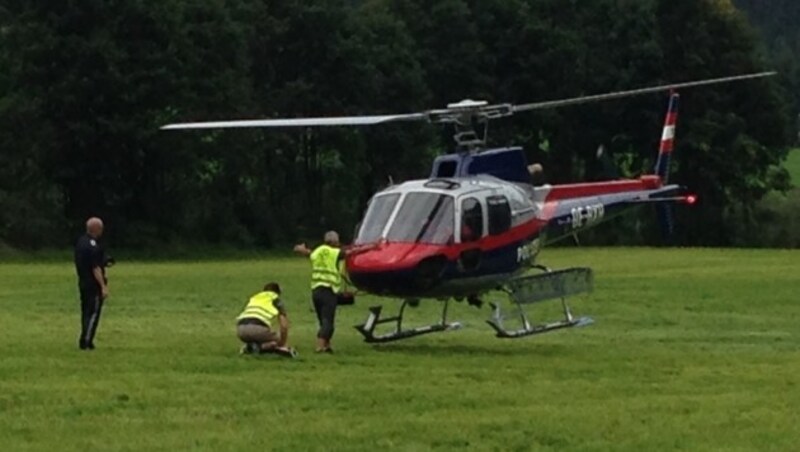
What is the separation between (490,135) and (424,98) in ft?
11.3

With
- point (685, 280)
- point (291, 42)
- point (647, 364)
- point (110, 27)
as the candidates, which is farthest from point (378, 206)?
point (291, 42)

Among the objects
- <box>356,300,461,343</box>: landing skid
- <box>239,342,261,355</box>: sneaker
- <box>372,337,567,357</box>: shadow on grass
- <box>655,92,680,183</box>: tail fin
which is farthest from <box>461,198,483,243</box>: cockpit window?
<box>655,92,680,183</box>: tail fin

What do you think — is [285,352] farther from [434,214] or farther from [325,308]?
[434,214]

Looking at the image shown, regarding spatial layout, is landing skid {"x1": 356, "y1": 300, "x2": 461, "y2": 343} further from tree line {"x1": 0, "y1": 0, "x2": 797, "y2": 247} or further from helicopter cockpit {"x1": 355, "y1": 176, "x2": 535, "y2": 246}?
tree line {"x1": 0, "y1": 0, "x2": 797, "y2": 247}

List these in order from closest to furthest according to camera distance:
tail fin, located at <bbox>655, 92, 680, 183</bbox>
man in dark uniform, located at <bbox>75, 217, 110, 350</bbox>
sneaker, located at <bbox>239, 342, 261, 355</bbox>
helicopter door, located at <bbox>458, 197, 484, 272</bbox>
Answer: sneaker, located at <bbox>239, 342, 261, 355</bbox>
man in dark uniform, located at <bbox>75, 217, 110, 350</bbox>
helicopter door, located at <bbox>458, 197, 484, 272</bbox>
tail fin, located at <bbox>655, 92, 680, 183</bbox>

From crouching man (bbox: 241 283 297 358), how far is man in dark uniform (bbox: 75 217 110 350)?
1896 mm

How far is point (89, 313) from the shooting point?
22406 millimetres

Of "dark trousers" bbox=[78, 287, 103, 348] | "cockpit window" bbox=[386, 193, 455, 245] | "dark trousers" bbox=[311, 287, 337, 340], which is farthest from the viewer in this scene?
"cockpit window" bbox=[386, 193, 455, 245]

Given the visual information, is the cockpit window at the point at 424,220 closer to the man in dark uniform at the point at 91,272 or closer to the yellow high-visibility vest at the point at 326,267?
the yellow high-visibility vest at the point at 326,267

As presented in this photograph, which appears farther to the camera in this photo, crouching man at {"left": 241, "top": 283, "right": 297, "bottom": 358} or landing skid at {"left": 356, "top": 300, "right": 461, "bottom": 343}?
landing skid at {"left": 356, "top": 300, "right": 461, "bottom": 343}

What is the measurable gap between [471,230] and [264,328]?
360cm

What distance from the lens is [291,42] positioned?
248 ft

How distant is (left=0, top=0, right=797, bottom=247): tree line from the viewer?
65688mm

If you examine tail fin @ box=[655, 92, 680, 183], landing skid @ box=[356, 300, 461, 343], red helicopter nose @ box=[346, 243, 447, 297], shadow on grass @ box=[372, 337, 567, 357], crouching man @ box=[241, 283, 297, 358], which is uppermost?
tail fin @ box=[655, 92, 680, 183]
